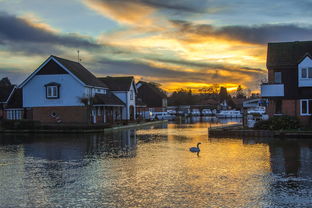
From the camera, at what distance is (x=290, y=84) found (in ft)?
122

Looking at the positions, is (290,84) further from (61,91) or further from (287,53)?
(61,91)

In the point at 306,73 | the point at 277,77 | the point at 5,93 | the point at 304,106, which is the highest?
the point at 306,73

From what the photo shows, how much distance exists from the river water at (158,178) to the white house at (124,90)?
3631 cm

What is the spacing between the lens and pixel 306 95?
36.7 m

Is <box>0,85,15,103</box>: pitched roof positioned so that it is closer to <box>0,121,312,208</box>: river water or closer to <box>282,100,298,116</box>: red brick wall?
<box>0,121,312,208</box>: river water

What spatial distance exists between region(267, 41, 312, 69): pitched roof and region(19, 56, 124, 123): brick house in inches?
810

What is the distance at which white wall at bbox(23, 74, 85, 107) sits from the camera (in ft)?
155

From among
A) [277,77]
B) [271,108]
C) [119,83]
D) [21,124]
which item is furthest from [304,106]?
[119,83]

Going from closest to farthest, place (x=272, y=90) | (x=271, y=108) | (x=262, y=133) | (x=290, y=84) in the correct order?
(x=262, y=133)
(x=272, y=90)
(x=290, y=84)
(x=271, y=108)

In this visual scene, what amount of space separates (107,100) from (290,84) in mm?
23591

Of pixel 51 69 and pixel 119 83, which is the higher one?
pixel 51 69

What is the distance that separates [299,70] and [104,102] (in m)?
23.5

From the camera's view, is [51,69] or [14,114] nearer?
[51,69]

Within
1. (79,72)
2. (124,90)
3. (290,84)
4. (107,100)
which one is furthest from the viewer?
(124,90)
